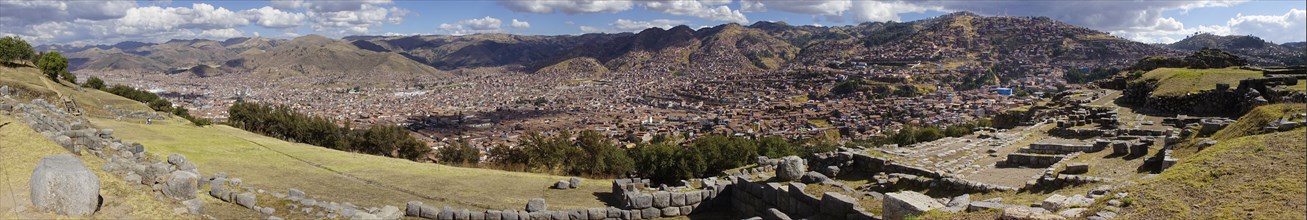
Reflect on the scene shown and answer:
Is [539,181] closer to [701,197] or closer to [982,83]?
[701,197]

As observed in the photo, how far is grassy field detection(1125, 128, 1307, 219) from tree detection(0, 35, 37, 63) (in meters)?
67.5

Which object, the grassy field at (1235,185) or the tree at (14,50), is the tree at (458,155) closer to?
the grassy field at (1235,185)

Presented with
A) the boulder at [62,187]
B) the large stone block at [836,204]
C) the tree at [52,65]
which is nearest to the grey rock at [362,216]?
the boulder at [62,187]

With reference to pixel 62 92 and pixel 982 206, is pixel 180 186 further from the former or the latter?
pixel 62 92

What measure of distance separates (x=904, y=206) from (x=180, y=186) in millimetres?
13111

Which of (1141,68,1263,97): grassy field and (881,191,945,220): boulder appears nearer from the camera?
(881,191,945,220): boulder

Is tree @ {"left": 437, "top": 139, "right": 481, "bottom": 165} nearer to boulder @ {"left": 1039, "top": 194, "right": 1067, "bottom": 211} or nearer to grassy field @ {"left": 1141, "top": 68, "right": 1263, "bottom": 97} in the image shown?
boulder @ {"left": 1039, "top": 194, "right": 1067, "bottom": 211}

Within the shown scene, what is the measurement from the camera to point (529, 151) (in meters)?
28.4

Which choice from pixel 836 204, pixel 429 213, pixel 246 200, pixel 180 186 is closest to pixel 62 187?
pixel 180 186

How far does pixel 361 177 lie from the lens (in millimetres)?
20031

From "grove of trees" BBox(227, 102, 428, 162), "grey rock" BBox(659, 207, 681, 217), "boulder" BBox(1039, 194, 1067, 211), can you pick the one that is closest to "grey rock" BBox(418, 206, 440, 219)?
"grey rock" BBox(659, 207, 681, 217)

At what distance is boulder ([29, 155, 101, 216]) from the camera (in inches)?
353

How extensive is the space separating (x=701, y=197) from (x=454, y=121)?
107709 millimetres

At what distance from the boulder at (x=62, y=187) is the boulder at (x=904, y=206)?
40.0 ft
